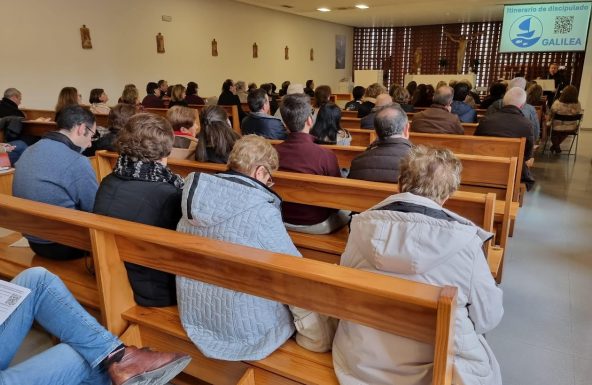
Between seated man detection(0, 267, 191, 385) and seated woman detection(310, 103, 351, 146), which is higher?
seated woman detection(310, 103, 351, 146)

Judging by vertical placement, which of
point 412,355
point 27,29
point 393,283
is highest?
point 27,29

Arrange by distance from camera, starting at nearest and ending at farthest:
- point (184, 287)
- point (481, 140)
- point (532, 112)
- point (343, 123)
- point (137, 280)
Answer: point (184, 287)
point (137, 280)
point (481, 140)
point (532, 112)
point (343, 123)

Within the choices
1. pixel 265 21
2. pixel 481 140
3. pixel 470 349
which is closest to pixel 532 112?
pixel 481 140

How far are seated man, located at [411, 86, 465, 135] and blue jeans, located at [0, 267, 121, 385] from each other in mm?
3220

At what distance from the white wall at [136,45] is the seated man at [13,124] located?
117 cm

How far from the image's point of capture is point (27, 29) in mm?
6402

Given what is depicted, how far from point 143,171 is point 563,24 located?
993 centimetres

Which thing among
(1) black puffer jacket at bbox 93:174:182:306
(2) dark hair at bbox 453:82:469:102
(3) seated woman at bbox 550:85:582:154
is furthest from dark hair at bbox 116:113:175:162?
(3) seated woman at bbox 550:85:582:154

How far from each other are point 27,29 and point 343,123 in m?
4.78

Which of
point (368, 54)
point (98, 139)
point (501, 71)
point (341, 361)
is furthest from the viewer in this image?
point (368, 54)

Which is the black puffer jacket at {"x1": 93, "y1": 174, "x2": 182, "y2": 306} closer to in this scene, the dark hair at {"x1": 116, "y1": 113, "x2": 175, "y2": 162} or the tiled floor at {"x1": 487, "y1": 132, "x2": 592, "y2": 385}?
the dark hair at {"x1": 116, "y1": 113, "x2": 175, "y2": 162}

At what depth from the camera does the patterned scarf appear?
1689 millimetres

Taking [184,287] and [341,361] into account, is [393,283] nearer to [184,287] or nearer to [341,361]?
[341,361]

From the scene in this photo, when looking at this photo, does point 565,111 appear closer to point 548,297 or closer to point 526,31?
point 526,31
